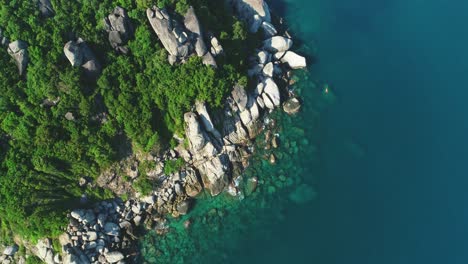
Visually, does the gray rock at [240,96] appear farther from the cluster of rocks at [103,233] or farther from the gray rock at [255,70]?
the cluster of rocks at [103,233]

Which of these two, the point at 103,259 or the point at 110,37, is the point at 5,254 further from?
the point at 110,37

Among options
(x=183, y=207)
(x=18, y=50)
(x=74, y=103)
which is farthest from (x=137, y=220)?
(x=18, y=50)

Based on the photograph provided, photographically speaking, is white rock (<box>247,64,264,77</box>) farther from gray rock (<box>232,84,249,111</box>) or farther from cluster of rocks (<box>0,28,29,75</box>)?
cluster of rocks (<box>0,28,29,75</box>)

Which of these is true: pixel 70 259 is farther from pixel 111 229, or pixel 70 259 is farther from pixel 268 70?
pixel 268 70

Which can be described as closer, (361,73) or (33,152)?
(33,152)

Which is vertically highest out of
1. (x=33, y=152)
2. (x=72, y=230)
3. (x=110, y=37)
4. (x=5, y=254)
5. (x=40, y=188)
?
(x=110, y=37)

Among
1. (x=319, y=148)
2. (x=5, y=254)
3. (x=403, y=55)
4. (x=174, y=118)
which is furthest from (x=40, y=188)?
(x=403, y=55)

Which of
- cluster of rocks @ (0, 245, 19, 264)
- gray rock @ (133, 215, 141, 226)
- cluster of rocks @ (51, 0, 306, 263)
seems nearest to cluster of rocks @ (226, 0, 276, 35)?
cluster of rocks @ (51, 0, 306, 263)
